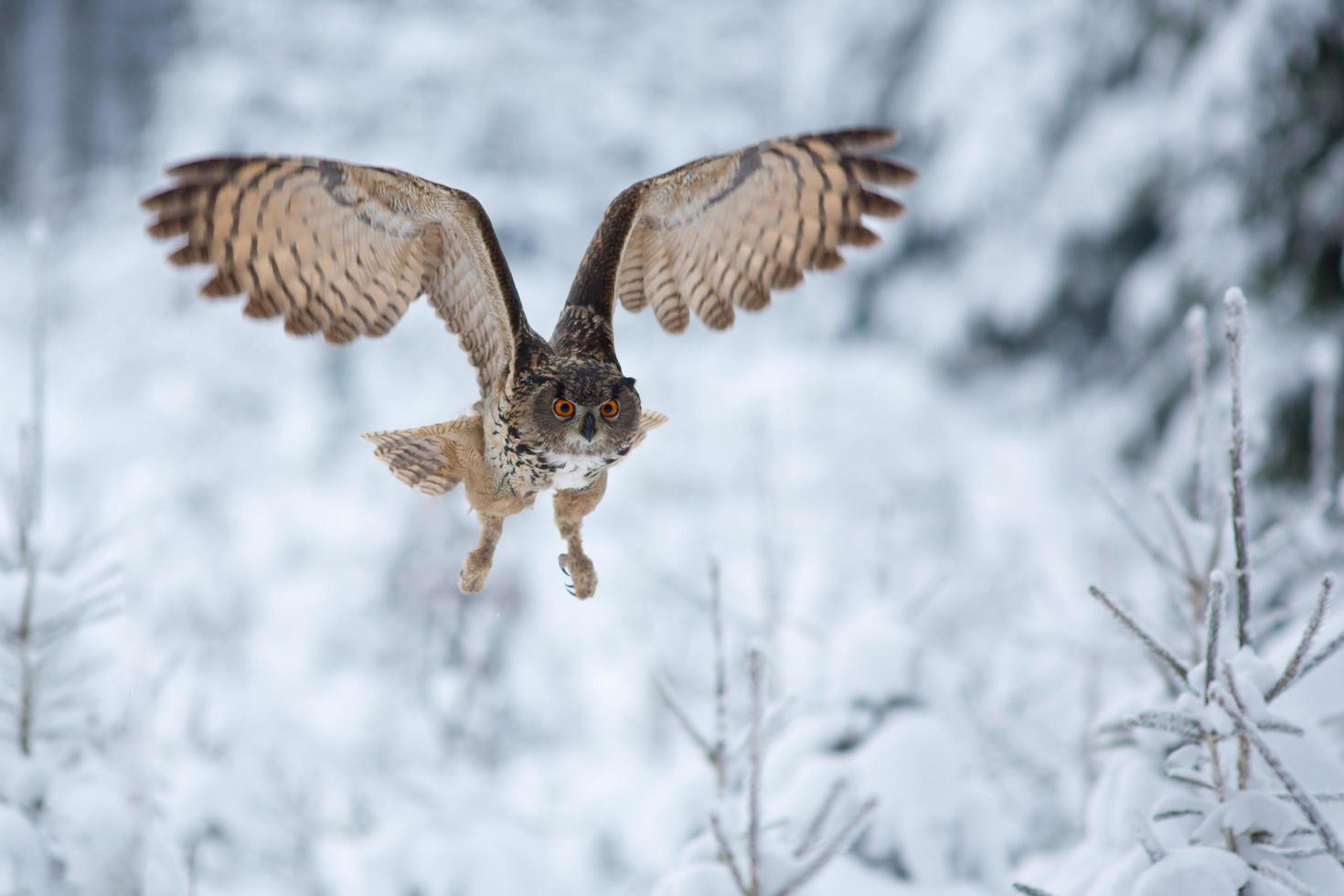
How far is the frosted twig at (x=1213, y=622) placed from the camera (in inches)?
56.7

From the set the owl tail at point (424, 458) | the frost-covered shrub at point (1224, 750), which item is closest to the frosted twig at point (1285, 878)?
the frost-covered shrub at point (1224, 750)

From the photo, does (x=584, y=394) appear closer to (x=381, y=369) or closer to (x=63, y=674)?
(x=63, y=674)

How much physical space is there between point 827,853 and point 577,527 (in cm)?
68

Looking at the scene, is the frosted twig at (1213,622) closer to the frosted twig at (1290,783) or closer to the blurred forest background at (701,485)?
the blurred forest background at (701,485)

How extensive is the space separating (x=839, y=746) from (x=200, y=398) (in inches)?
413

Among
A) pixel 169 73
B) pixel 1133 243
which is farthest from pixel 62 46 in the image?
pixel 1133 243

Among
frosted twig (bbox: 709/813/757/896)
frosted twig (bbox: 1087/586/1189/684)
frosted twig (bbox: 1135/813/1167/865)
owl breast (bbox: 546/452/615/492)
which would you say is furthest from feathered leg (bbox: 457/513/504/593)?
frosted twig (bbox: 1135/813/1167/865)

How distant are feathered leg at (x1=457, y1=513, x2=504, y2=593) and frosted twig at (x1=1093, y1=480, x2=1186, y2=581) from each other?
1.09 metres

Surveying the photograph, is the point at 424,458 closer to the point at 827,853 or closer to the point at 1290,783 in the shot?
the point at 827,853

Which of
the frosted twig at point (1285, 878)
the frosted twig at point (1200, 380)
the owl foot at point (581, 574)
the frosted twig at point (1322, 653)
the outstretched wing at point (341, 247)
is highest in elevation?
the outstretched wing at point (341, 247)

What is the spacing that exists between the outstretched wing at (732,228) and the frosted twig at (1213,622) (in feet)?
2.41

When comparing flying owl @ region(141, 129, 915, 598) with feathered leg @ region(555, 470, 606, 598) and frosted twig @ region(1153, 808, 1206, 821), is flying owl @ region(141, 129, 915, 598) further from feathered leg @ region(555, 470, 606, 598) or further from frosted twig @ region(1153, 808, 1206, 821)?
frosted twig @ region(1153, 808, 1206, 821)

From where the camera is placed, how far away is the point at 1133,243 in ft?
23.8

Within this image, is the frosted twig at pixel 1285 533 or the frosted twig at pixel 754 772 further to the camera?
the frosted twig at pixel 1285 533
